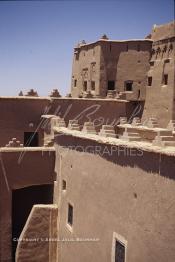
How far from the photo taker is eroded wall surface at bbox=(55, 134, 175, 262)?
382 inches

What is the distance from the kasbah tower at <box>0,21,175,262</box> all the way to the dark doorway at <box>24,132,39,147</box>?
6 centimetres

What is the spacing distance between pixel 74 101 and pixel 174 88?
8904mm

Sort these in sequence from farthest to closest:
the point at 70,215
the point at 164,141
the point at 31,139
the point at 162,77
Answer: the point at 162,77 → the point at 31,139 → the point at 70,215 → the point at 164,141

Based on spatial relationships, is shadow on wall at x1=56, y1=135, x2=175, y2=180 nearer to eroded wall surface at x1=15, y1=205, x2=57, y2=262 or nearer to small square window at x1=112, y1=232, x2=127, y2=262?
small square window at x1=112, y1=232, x2=127, y2=262

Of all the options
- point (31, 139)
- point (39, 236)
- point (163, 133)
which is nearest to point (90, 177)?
point (163, 133)

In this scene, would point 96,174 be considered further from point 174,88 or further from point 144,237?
point 174,88

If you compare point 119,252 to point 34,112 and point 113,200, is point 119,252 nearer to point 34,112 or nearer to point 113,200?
point 113,200

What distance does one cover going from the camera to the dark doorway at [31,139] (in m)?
20.8

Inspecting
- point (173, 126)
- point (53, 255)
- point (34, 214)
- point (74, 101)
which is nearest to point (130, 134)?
point (173, 126)

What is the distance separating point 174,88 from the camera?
2627 cm

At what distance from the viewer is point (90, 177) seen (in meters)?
Result: 13.5

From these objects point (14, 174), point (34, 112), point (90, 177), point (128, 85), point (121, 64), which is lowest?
point (14, 174)

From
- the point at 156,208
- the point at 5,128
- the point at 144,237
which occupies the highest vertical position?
the point at 5,128

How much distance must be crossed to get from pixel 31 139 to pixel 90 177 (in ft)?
27.1
